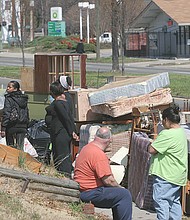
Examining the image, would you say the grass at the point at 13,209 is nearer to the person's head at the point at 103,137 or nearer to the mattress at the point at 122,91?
the person's head at the point at 103,137

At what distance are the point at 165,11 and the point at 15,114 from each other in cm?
4405

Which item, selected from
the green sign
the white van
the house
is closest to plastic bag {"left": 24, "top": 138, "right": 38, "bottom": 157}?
the house

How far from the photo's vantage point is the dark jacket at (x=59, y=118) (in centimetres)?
995

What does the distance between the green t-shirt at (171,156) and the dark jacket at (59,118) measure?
2.48 m

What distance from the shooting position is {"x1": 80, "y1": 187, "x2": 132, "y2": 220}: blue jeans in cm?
742

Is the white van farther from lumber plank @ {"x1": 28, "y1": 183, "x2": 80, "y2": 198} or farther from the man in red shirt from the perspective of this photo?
the man in red shirt

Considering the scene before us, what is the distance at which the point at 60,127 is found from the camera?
10.1 meters

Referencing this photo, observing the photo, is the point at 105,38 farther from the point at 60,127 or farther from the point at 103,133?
the point at 103,133

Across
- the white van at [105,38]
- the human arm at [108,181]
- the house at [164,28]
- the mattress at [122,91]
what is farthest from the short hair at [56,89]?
the white van at [105,38]

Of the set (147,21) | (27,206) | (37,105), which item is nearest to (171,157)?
(27,206)

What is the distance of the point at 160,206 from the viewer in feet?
25.3

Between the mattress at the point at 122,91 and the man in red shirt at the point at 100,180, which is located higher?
the mattress at the point at 122,91

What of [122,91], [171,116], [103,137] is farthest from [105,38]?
[103,137]

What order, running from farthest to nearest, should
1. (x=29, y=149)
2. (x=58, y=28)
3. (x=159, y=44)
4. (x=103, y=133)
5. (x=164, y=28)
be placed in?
(x=58, y=28), (x=159, y=44), (x=164, y=28), (x=29, y=149), (x=103, y=133)
